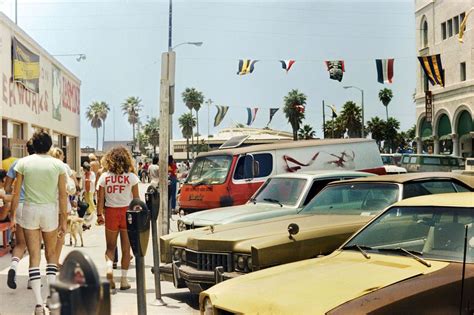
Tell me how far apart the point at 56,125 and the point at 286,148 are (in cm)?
1384

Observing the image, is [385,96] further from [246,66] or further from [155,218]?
[155,218]

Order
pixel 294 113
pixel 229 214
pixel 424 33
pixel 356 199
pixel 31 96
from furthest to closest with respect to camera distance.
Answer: pixel 294 113
pixel 424 33
pixel 31 96
pixel 229 214
pixel 356 199

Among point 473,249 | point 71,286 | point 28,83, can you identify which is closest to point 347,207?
point 473,249

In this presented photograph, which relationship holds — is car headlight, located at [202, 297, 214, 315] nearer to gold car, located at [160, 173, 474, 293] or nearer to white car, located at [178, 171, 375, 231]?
gold car, located at [160, 173, 474, 293]

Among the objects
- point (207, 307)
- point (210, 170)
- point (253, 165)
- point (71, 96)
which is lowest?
point (207, 307)

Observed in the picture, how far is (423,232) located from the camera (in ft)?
14.7

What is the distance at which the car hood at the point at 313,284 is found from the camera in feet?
11.6

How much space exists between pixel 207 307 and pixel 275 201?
4934 millimetres

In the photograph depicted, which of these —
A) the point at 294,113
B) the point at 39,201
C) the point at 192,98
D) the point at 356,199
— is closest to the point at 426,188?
the point at 356,199

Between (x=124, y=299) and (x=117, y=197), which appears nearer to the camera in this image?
(x=124, y=299)

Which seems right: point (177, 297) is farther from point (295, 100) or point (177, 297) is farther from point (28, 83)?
point (295, 100)

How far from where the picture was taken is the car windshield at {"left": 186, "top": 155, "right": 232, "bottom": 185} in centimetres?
1310

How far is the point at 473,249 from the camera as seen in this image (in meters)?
A: 4.04

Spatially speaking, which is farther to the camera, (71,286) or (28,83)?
(28,83)
